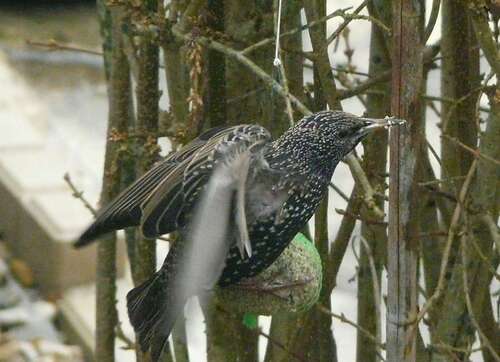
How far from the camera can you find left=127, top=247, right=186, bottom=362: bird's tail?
2283mm

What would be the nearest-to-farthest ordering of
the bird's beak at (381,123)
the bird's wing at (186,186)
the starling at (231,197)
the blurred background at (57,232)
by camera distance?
the bird's beak at (381,123), the starling at (231,197), the bird's wing at (186,186), the blurred background at (57,232)

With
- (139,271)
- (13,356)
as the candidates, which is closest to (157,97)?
(139,271)

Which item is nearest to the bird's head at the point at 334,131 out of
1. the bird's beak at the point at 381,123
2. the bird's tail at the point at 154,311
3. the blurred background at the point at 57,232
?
the bird's beak at the point at 381,123

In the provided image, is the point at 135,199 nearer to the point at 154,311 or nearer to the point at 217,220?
the point at 154,311

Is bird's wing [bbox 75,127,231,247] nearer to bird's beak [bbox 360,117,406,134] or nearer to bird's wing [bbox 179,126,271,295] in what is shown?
bird's wing [bbox 179,126,271,295]

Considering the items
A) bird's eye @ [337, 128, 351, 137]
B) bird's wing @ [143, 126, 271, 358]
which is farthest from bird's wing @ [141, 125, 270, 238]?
bird's eye @ [337, 128, 351, 137]

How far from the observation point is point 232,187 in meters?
1.92

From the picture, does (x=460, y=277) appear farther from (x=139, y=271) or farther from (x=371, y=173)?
(x=139, y=271)

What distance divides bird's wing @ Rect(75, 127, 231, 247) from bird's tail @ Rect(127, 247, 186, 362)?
0.48ft

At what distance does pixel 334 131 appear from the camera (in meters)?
2.12

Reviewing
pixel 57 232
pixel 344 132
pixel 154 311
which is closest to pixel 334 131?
pixel 344 132

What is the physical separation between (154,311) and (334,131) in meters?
0.55

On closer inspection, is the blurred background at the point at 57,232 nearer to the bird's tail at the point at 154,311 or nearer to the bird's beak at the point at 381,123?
the bird's tail at the point at 154,311

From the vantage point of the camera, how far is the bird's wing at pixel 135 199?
220 centimetres
